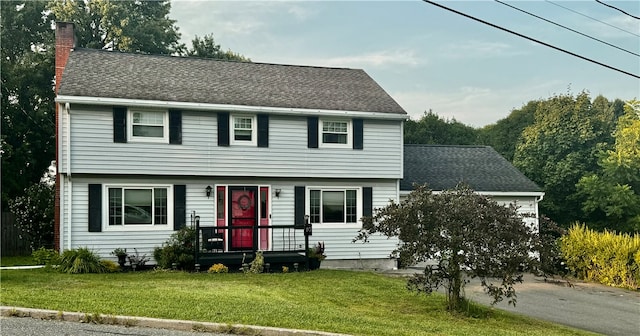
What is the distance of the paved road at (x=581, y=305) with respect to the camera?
444 inches

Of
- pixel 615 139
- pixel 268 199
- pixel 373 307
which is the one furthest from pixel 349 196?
pixel 615 139

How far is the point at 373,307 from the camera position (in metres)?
10.3

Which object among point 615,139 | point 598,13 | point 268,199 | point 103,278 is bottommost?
point 103,278

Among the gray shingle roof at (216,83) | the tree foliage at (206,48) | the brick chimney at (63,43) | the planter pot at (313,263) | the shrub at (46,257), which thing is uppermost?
the tree foliage at (206,48)

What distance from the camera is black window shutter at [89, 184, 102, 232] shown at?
15359 millimetres

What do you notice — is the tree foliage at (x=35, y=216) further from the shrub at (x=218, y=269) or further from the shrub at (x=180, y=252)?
the shrub at (x=218, y=269)

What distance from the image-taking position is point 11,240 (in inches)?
827

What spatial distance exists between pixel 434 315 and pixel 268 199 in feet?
26.8

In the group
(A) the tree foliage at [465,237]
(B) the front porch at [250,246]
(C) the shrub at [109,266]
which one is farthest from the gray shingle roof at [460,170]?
(C) the shrub at [109,266]

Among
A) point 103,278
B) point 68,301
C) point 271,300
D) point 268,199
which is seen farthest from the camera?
point 268,199

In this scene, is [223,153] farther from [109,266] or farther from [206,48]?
[206,48]

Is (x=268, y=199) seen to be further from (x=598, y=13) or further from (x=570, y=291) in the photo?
(x=598, y=13)

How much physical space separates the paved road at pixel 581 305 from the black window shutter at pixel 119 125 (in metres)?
10.0

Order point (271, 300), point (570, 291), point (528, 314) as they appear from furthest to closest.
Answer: point (570, 291) < point (528, 314) < point (271, 300)
